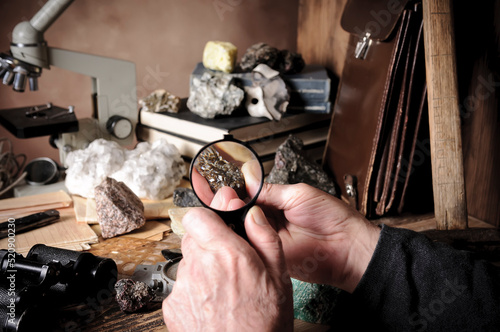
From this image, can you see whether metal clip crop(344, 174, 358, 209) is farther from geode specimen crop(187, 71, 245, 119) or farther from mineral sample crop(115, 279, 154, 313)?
mineral sample crop(115, 279, 154, 313)

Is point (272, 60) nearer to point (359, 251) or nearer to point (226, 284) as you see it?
point (359, 251)

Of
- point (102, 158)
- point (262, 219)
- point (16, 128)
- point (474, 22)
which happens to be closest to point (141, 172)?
point (102, 158)

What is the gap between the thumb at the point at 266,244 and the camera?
0.74 m

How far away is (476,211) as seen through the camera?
1.37 meters

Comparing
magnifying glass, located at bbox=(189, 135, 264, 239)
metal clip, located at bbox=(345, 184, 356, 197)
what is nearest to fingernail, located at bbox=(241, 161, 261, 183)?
magnifying glass, located at bbox=(189, 135, 264, 239)

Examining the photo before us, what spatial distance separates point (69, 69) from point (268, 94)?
710 millimetres

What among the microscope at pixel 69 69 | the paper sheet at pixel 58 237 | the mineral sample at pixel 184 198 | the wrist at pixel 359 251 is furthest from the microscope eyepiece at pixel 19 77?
the wrist at pixel 359 251

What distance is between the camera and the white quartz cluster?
4.74ft

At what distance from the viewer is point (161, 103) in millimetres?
1724

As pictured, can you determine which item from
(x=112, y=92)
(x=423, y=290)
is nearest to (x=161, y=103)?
(x=112, y=92)

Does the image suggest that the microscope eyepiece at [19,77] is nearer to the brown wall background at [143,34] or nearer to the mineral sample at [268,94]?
the brown wall background at [143,34]

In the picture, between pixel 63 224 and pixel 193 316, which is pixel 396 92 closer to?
pixel 193 316

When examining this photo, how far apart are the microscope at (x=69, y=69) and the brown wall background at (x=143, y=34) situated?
1.51 ft

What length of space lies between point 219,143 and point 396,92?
0.61 m
